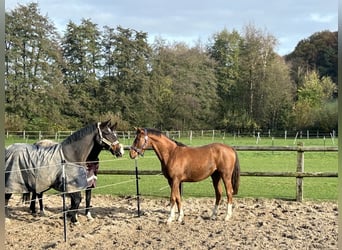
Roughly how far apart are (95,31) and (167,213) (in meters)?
28.0

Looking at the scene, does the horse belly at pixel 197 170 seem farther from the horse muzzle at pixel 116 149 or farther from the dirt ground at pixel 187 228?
the horse muzzle at pixel 116 149

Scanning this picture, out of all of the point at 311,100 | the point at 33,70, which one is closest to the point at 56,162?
the point at 33,70

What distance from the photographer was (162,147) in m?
5.76

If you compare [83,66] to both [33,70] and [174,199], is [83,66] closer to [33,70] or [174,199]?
[33,70]

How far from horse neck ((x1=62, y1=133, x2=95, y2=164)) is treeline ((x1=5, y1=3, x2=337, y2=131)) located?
69.3 feet

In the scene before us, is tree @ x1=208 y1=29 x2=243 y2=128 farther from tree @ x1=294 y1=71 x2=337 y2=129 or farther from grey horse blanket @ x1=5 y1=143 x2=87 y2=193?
grey horse blanket @ x1=5 y1=143 x2=87 y2=193

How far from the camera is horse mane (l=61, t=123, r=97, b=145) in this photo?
573 centimetres

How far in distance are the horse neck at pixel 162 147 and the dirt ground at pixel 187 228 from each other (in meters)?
0.86

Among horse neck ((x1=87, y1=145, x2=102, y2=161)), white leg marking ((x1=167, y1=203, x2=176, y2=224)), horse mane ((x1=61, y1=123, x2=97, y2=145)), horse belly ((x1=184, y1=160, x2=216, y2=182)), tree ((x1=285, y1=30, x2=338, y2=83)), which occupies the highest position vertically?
tree ((x1=285, y1=30, x2=338, y2=83))

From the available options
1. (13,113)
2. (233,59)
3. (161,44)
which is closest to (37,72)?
(13,113)

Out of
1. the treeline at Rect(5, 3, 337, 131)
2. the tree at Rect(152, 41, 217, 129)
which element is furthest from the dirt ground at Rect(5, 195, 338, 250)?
the tree at Rect(152, 41, 217, 129)

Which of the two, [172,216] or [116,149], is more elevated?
[116,149]

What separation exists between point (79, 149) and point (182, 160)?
1419 millimetres

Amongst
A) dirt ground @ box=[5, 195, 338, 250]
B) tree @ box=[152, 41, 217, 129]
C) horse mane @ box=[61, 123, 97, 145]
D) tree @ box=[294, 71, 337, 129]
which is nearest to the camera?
dirt ground @ box=[5, 195, 338, 250]
